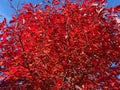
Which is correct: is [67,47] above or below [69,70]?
above

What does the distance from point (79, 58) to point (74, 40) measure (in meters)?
0.93

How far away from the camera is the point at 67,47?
616 inches

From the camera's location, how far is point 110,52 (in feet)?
53.2

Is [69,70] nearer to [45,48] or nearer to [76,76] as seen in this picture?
[76,76]

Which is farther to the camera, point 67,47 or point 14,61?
point 14,61

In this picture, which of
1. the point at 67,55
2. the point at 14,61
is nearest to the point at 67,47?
the point at 67,55

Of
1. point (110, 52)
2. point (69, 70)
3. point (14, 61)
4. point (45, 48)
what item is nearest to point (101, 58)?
point (110, 52)

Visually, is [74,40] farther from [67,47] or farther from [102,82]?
[102,82]

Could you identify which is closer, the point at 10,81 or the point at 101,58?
the point at 101,58

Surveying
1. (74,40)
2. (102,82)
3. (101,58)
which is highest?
(74,40)

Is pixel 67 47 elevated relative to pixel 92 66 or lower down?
elevated

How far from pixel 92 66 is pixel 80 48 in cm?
103

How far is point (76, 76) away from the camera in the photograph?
1591 cm

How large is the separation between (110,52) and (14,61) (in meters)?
4.81
